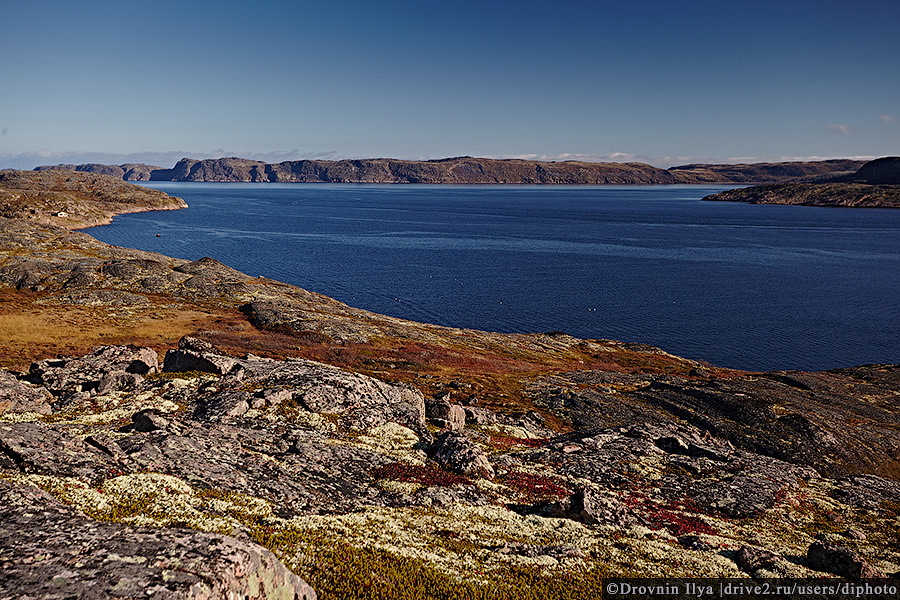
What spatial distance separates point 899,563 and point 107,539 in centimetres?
3547

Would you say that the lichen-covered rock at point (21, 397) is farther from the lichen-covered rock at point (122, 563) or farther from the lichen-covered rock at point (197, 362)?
the lichen-covered rock at point (122, 563)

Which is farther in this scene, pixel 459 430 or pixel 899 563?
pixel 459 430

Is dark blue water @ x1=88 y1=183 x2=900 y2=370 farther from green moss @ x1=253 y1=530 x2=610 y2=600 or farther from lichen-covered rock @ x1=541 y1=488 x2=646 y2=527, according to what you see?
Result: green moss @ x1=253 y1=530 x2=610 y2=600

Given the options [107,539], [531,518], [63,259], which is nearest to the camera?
[107,539]

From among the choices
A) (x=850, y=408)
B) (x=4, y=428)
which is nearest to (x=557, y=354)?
(x=850, y=408)

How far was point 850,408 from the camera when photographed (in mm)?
58656

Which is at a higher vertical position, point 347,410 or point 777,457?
point 347,410

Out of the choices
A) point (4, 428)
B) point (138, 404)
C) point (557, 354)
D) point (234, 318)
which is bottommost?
point (557, 354)

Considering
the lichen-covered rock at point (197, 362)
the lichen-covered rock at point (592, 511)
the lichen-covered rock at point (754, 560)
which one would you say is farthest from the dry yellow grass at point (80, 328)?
the lichen-covered rock at point (754, 560)

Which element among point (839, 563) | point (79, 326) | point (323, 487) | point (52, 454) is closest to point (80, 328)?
point (79, 326)

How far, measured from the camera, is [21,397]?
98.9ft

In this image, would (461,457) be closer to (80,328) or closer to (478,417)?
(478,417)

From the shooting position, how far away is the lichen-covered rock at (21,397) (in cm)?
2882

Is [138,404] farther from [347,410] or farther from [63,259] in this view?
[63,259]
